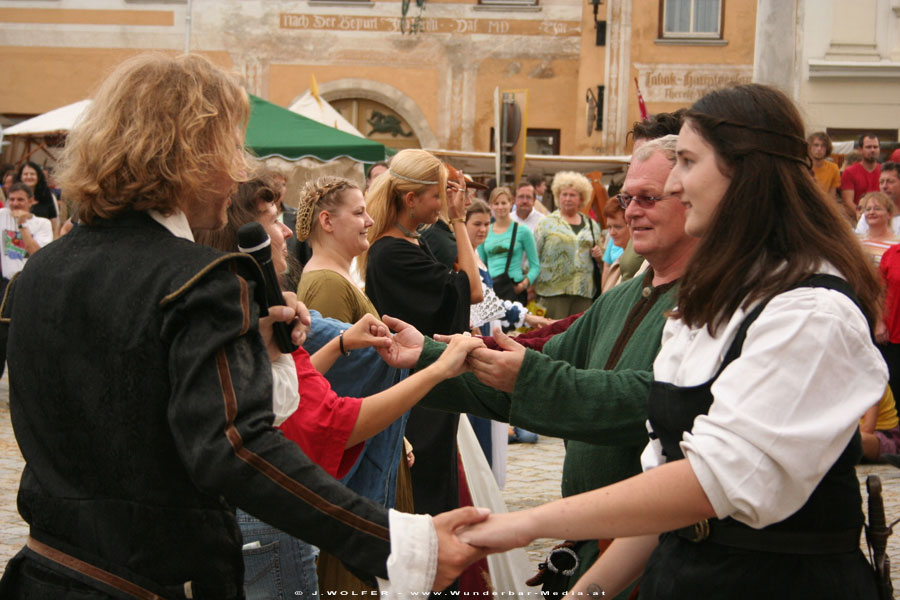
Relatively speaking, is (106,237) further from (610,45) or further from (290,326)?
(610,45)

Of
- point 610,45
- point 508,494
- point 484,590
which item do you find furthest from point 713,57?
point 484,590

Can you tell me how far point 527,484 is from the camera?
23.9 feet

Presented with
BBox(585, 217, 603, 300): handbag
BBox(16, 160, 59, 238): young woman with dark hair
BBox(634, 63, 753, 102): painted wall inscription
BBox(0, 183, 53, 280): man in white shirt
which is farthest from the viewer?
BBox(634, 63, 753, 102): painted wall inscription

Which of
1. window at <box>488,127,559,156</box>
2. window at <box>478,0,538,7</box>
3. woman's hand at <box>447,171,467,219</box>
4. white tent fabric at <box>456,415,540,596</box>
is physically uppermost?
window at <box>478,0,538,7</box>

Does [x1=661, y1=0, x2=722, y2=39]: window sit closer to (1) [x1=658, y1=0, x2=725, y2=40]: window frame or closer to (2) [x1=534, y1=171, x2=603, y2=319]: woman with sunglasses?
(1) [x1=658, y1=0, x2=725, y2=40]: window frame

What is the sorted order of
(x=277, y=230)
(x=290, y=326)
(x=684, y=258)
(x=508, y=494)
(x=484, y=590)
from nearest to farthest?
(x=290, y=326) < (x=684, y=258) < (x=277, y=230) < (x=484, y=590) < (x=508, y=494)

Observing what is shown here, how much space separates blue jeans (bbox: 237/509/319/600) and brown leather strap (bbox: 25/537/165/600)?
1.29 meters

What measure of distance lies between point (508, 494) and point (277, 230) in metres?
3.83

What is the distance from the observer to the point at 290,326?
258 cm

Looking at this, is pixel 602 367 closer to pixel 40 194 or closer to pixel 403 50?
pixel 40 194

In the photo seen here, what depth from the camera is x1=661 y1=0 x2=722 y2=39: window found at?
24.8 m

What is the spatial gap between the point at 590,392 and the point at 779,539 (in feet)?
2.47

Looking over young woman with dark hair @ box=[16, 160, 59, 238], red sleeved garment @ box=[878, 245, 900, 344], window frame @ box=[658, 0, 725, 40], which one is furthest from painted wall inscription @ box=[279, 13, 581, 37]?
red sleeved garment @ box=[878, 245, 900, 344]

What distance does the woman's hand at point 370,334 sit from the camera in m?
3.30
